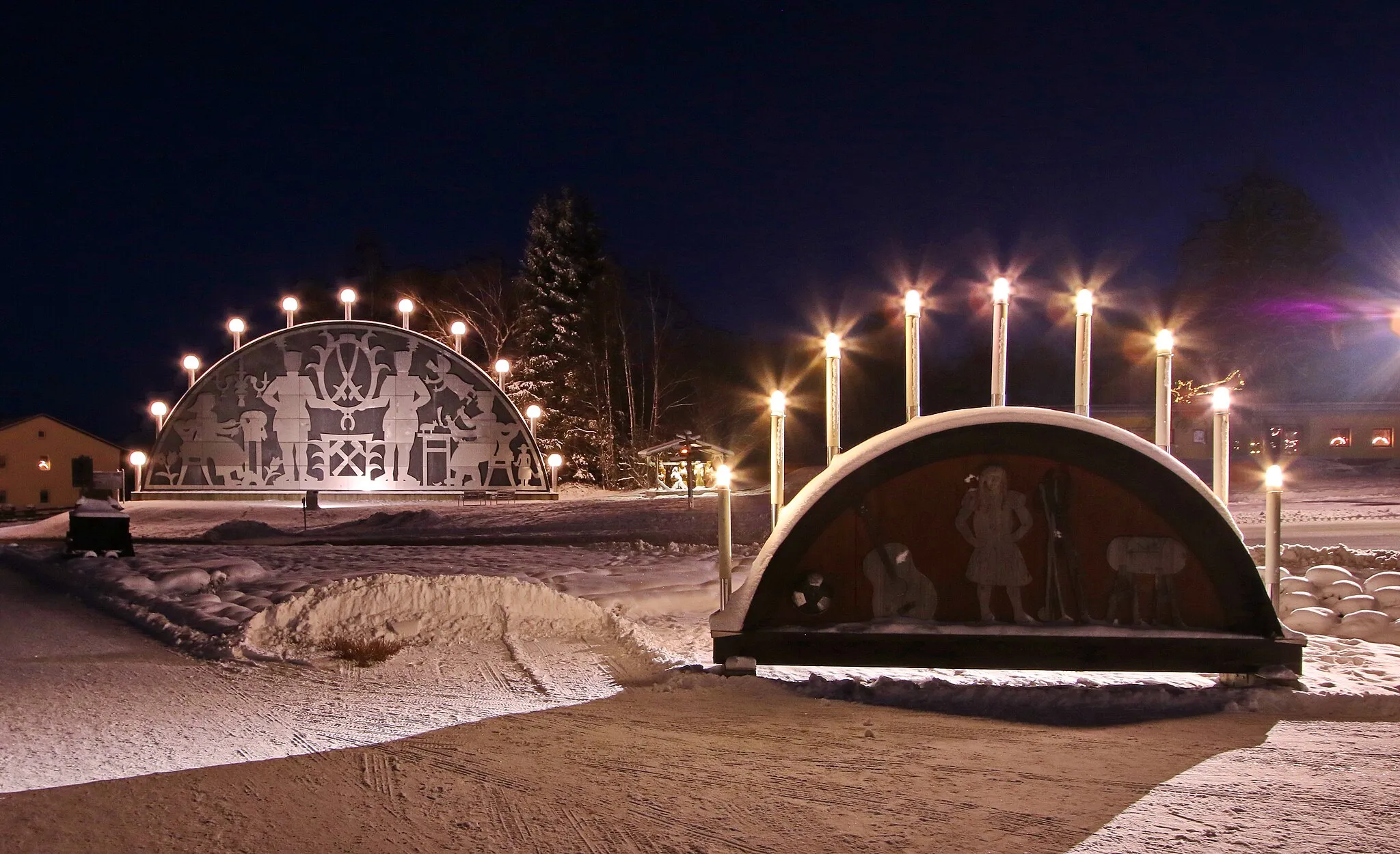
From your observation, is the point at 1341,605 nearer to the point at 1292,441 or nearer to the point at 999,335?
the point at 999,335

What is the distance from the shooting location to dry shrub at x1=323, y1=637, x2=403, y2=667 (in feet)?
28.0

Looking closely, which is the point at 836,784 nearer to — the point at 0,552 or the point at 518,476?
the point at 0,552

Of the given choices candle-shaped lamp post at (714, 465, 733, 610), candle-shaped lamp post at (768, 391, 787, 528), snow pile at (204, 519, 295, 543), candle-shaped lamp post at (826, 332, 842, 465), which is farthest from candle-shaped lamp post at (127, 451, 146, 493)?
candle-shaped lamp post at (826, 332, 842, 465)

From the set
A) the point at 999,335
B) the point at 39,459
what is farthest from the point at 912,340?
the point at 39,459

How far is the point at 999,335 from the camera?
25.7ft

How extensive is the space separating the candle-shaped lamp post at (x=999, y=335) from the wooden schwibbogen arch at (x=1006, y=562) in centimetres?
33

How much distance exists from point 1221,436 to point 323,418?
31713mm

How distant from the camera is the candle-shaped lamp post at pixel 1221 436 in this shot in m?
7.62

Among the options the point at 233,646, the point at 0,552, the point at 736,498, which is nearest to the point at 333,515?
the point at 0,552

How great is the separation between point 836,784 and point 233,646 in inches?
252

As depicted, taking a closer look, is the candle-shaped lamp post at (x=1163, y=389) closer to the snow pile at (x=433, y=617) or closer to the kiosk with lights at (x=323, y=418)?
the snow pile at (x=433, y=617)

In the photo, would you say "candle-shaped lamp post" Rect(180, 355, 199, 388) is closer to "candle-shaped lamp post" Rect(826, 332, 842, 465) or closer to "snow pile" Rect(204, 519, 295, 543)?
"snow pile" Rect(204, 519, 295, 543)

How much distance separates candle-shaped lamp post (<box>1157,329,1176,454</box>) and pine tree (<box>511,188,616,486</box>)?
38.1 m

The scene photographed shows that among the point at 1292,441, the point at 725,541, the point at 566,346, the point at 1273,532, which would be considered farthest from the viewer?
the point at 566,346
